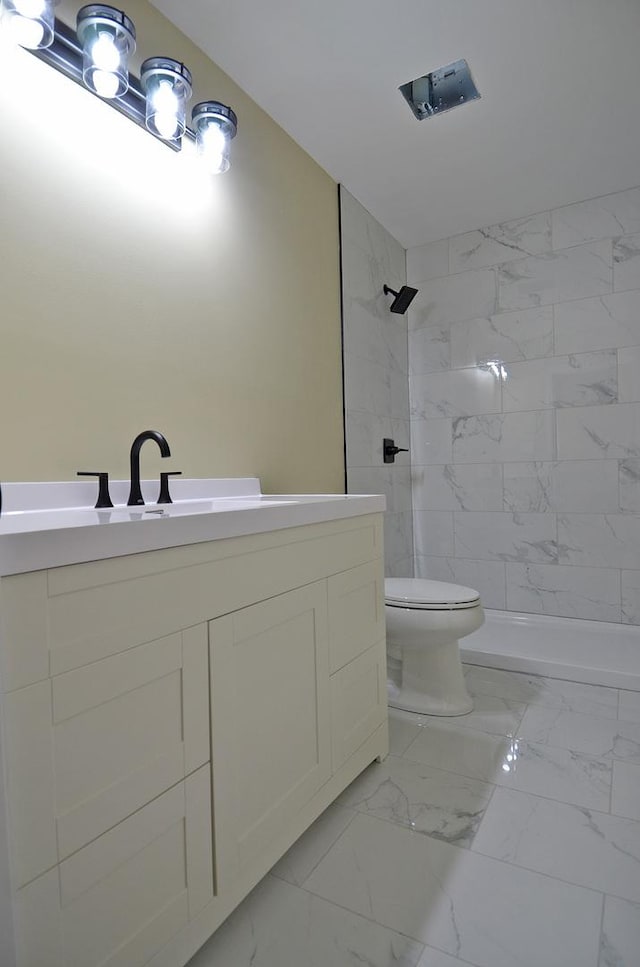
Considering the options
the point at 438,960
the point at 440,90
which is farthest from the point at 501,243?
the point at 438,960

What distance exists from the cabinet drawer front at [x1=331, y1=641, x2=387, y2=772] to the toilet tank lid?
14.1 inches

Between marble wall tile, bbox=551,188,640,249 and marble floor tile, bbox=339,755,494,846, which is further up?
marble wall tile, bbox=551,188,640,249

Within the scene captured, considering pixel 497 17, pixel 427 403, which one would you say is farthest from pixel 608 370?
pixel 497 17

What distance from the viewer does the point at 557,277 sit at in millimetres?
2740

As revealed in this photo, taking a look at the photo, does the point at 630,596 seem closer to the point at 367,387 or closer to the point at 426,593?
the point at 426,593

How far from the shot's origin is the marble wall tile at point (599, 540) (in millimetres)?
2582

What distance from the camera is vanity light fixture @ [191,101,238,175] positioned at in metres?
1.55

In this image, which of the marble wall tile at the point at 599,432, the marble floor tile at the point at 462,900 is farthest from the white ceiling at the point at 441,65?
the marble floor tile at the point at 462,900

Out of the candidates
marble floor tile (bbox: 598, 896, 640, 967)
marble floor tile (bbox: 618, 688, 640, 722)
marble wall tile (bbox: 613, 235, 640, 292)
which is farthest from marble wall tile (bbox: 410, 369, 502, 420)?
marble floor tile (bbox: 598, 896, 640, 967)

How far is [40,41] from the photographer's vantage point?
1.13 m

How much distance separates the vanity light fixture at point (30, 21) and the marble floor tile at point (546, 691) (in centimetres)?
236

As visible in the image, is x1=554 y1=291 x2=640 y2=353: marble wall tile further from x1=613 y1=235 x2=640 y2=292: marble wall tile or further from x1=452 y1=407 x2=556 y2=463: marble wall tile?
x1=452 y1=407 x2=556 y2=463: marble wall tile

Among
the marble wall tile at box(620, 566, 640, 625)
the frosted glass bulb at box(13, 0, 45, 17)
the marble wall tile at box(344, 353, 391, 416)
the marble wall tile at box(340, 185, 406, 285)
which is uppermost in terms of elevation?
the marble wall tile at box(340, 185, 406, 285)

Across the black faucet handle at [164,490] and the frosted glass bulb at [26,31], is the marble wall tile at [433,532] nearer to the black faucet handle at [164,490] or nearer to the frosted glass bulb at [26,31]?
the black faucet handle at [164,490]
